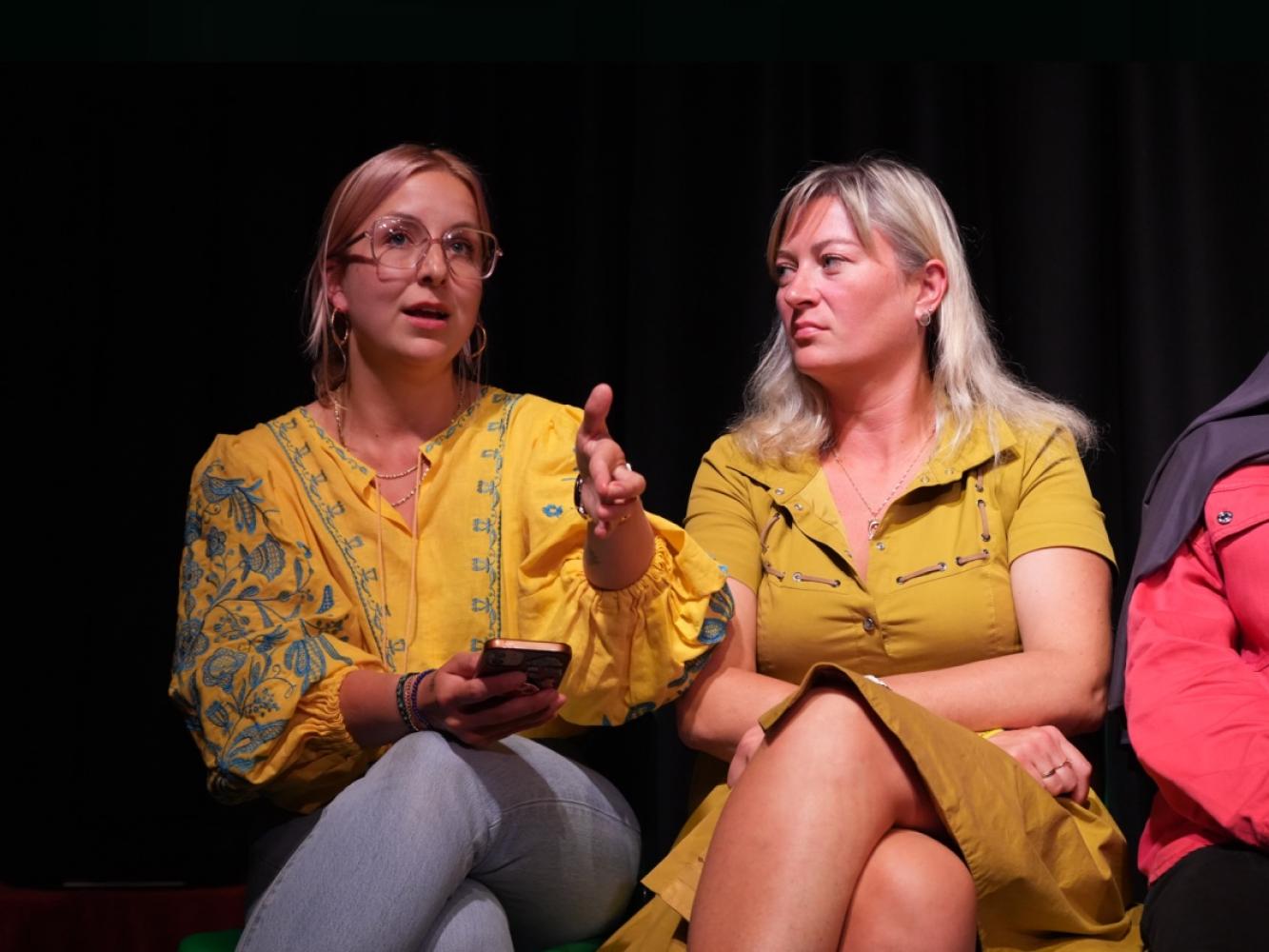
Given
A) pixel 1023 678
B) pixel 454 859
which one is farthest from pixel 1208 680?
pixel 454 859

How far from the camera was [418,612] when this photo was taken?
84.4 inches

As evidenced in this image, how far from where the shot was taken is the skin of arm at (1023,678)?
2.01 meters

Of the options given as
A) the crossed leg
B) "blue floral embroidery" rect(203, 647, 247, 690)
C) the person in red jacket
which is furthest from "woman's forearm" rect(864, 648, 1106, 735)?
"blue floral embroidery" rect(203, 647, 247, 690)

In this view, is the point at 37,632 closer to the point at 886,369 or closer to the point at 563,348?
the point at 563,348

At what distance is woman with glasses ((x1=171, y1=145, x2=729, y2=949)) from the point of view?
175 cm

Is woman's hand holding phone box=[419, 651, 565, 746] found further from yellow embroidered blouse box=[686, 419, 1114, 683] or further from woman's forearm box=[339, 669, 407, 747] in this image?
yellow embroidered blouse box=[686, 419, 1114, 683]

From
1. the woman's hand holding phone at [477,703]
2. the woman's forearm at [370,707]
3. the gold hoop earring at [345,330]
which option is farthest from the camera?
the gold hoop earring at [345,330]

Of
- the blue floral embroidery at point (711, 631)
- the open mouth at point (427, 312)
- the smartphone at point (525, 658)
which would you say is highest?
the open mouth at point (427, 312)

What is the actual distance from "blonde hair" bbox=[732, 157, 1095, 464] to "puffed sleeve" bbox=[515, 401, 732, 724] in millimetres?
374

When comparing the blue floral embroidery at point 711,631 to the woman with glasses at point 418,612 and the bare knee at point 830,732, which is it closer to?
the woman with glasses at point 418,612

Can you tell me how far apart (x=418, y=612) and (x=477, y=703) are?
360 mm

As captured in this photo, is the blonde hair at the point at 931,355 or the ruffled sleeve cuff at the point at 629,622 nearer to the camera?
the ruffled sleeve cuff at the point at 629,622

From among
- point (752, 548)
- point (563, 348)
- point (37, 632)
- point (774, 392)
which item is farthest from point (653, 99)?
point (37, 632)

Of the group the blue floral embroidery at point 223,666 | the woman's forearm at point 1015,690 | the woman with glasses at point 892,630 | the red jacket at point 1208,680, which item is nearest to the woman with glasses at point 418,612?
the blue floral embroidery at point 223,666
